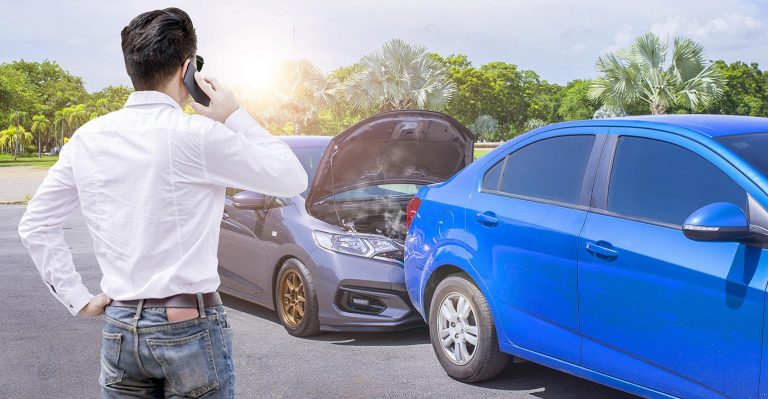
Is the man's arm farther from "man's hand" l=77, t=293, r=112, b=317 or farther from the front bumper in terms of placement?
the front bumper

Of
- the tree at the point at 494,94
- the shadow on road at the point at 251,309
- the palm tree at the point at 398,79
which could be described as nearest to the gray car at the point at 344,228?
the shadow on road at the point at 251,309

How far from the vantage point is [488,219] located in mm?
5387

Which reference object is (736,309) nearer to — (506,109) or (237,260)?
(237,260)

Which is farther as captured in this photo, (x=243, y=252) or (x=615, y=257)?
(x=243, y=252)

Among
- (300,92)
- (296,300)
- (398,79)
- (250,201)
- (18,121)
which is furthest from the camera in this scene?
(18,121)

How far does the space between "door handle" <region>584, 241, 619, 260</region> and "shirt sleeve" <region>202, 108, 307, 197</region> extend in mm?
2404

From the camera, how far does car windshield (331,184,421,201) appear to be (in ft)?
25.4

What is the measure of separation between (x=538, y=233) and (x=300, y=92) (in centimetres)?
6243

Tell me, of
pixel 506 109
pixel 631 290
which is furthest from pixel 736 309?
pixel 506 109

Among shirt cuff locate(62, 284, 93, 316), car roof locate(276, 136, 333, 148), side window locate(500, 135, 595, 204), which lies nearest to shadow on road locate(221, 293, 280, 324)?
car roof locate(276, 136, 333, 148)

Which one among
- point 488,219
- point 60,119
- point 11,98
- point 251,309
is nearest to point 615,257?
point 488,219

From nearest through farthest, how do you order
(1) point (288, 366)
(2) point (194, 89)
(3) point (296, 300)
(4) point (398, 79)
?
(2) point (194, 89) < (1) point (288, 366) < (3) point (296, 300) < (4) point (398, 79)

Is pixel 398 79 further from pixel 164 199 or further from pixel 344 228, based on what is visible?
pixel 164 199

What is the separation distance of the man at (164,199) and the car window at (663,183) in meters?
2.43
